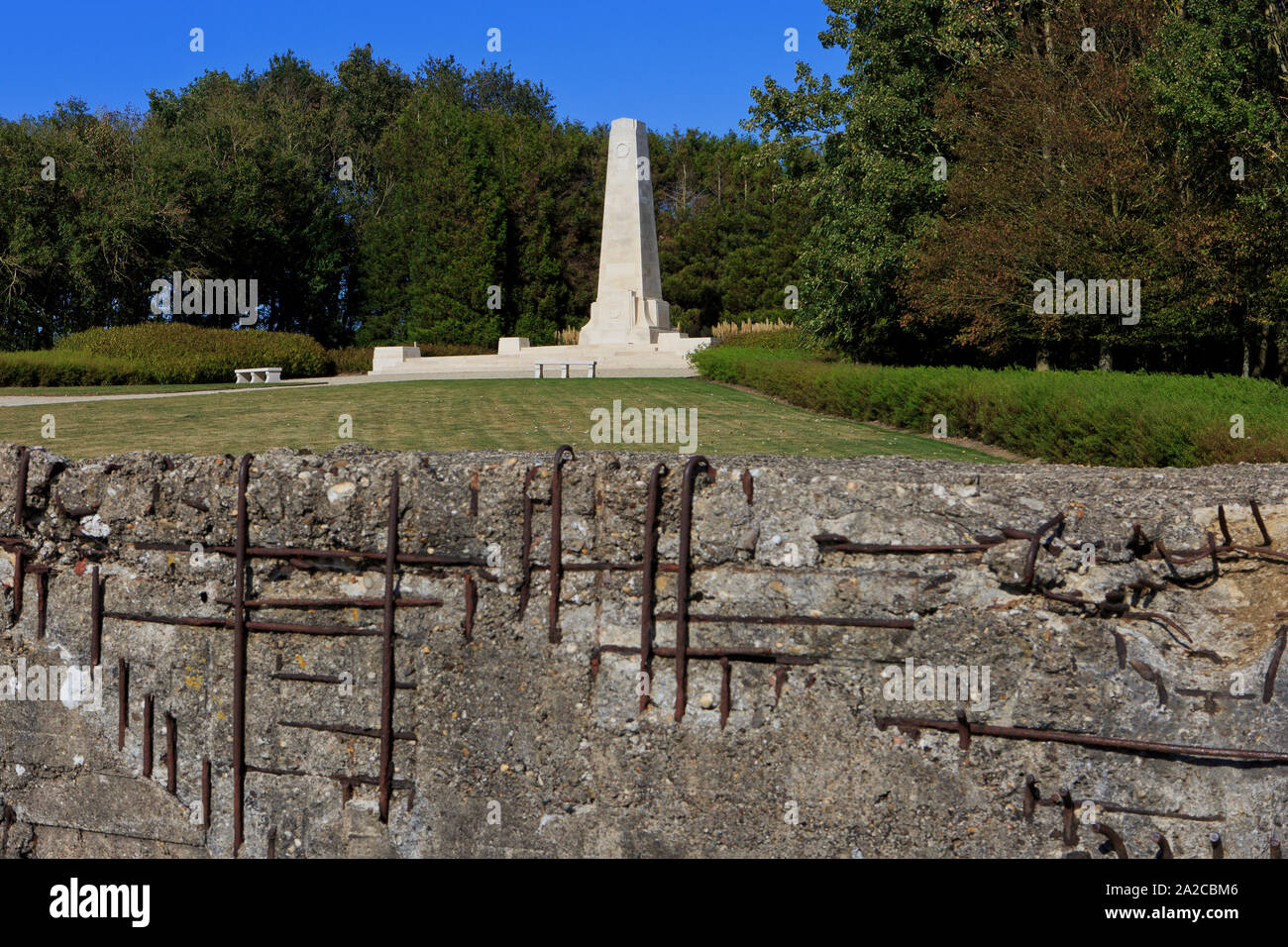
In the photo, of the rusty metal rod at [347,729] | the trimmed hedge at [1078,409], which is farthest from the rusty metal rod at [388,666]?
the trimmed hedge at [1078,409]

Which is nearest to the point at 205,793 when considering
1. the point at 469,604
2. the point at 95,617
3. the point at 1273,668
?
the point at 95,617

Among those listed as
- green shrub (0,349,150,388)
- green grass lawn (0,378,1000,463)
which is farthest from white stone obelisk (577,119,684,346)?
green shrub (0,349,150,388)

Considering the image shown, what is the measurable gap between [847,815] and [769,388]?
68.7 ft

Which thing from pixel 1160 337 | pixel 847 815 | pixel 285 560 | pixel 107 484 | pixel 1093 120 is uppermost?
pixel 1093 120

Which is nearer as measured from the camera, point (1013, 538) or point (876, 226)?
point (1013, 538)

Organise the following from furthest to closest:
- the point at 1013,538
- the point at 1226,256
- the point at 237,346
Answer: the point at 237,346
the point at 1226,256
the point at 1013,538

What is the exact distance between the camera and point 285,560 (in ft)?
15.1

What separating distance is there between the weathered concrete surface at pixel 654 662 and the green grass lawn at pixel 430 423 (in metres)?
6.60

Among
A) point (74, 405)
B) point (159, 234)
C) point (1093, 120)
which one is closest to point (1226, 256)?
point (1093, 120)

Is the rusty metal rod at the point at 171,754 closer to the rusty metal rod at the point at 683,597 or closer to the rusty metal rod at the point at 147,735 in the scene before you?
the rusty metal rod at the point at 147,735

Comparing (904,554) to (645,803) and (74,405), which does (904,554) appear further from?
(74,405)

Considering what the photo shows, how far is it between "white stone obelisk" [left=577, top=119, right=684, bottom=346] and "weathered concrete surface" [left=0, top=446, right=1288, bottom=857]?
33.0 m

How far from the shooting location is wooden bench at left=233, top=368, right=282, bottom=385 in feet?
97.3

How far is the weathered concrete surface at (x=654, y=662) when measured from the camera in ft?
13.1
